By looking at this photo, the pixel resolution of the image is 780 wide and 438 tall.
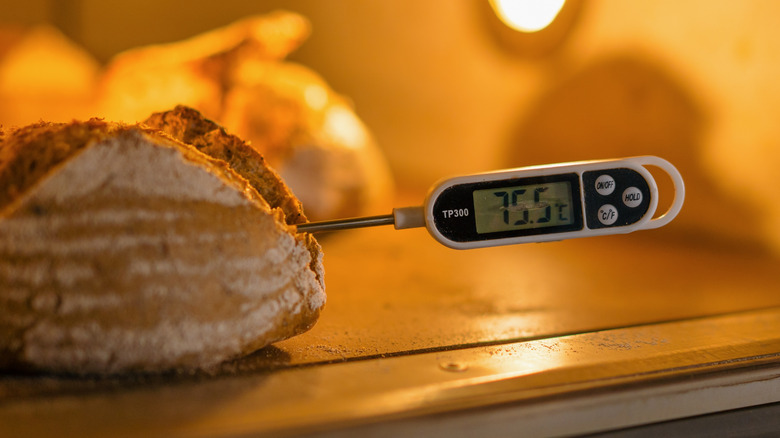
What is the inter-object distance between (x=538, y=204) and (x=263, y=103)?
0.80m

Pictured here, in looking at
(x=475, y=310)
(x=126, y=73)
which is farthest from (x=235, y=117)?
(x=475, y=310)

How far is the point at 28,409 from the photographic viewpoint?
1.55 feet

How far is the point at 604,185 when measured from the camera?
0.65m

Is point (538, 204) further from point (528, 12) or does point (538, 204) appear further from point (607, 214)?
point (528, 12)

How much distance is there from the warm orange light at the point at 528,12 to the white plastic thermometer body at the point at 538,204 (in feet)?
2.30

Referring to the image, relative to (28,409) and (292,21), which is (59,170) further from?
(292,21)

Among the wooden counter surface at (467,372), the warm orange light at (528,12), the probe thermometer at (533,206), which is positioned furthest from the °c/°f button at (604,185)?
the warm orange light at (528,12)

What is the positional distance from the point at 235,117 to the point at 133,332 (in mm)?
851

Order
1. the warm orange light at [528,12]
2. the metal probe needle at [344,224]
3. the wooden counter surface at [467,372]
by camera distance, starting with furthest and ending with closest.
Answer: the warm orange light at [528,12] → the metal probe needle at [344,224] → the wooden counter surface at [467,372]

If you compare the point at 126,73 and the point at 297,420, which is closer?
the point at 297,420

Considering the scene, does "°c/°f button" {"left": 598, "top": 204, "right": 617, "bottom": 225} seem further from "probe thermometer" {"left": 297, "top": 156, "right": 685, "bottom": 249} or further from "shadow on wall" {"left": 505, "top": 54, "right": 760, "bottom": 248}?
A: "shadow on wall" {"left": 505, "top": 54, "right": 760, "bottom": 248}

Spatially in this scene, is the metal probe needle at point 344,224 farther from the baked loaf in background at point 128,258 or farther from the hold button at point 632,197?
the hold button at point 632,197

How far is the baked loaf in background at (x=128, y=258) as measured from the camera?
0.50m

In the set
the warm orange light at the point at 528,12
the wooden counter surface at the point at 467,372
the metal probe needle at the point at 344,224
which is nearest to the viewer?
the wooden counter surface at the point at 467,372
